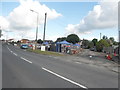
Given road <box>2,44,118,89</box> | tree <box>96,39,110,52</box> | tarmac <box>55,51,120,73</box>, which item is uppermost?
tree <box>96,39,110,52</box>

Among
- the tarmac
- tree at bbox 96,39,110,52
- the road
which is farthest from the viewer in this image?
tree at bbox 96,39,110,52

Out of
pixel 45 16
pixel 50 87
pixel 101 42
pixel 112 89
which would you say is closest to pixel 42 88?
pixel 50 87

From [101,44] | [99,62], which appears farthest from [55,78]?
[101,44]

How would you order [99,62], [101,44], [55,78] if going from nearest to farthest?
[55,78] < [99,62] < [101,44]

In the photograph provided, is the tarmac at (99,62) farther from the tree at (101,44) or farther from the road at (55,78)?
the tree at (101,44)

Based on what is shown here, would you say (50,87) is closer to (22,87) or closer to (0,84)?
(22,87)

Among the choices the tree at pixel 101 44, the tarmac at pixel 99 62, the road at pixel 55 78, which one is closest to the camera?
the road at pixel 55 78

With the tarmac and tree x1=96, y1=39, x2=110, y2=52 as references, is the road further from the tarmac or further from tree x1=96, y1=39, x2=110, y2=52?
tree x1=96, y1=39, x2=110, y2=52

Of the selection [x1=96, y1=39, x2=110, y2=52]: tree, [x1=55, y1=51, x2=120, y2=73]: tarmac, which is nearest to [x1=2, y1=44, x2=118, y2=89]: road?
[x1=55, y1=51, x2=120, y2=73]: tarmac

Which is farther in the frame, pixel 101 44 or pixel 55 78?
pixel 101 44

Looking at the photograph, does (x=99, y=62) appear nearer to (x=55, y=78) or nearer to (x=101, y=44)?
(x=55, y=78)

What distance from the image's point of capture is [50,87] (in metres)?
6.89

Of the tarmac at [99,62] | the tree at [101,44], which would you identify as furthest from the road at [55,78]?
the tree at [101,44]

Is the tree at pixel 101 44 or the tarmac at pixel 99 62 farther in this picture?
the tree at pixel 101 44
